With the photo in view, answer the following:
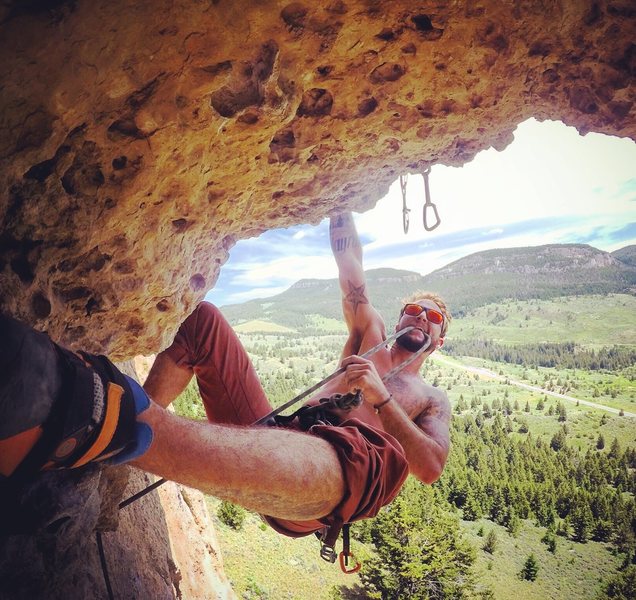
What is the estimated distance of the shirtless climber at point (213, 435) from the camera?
4.21 feet

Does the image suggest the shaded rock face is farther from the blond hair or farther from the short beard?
the blond hair

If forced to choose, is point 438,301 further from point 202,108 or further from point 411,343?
point 202,108

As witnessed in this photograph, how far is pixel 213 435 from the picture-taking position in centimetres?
178

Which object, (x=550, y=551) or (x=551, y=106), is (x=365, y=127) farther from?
(x=550, y=551)

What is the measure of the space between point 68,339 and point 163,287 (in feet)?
2.62

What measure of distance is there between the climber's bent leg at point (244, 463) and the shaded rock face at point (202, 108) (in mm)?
1203

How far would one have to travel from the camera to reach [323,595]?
19156mm

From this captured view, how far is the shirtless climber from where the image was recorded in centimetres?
128

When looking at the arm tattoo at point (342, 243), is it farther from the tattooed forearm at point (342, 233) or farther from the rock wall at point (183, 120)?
the rock wall at point (183, 120)

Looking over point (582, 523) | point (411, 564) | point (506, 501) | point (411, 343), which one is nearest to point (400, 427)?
point (411, 343)

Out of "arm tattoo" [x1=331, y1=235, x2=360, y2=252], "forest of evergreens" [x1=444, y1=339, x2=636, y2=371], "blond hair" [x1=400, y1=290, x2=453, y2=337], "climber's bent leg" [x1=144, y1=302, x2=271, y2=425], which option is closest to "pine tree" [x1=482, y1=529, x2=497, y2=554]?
"blond hair" [x1=400, y1=290, x2=453, y2=337]

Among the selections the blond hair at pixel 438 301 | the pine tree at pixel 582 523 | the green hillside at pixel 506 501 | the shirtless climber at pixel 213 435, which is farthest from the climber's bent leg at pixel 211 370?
the pine tree at pixel 582 523

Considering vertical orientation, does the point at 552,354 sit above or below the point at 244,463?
below

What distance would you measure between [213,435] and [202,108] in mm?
1855
